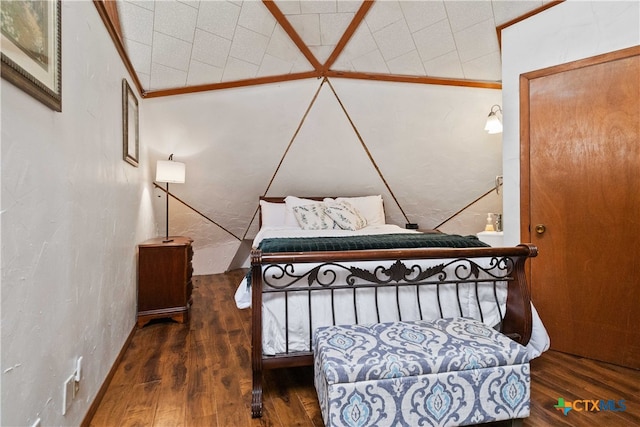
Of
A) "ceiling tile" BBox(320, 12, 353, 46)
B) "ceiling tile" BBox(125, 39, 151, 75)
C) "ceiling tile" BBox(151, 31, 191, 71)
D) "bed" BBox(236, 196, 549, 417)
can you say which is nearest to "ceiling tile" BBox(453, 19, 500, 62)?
"ceiling tile" BBox(320, 12, 353, 46)

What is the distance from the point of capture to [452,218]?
447cm

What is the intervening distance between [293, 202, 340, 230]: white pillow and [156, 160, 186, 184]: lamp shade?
49.3 inches

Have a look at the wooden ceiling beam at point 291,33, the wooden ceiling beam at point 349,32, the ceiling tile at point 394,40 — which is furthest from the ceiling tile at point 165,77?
the ceiling tile at point 394,40

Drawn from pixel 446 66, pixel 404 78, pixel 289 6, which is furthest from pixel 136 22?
pixel 446 66

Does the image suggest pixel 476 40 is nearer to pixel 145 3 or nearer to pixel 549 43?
pixel 549 43

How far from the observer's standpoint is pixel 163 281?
2598 millimetres

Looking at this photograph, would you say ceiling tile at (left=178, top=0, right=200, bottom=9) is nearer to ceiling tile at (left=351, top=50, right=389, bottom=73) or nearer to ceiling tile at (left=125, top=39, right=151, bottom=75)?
ceiling tile at (left=125, top=39, right=151, bottom=75)

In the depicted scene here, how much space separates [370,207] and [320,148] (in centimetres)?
99

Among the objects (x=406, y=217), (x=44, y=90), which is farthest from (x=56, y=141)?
(x=406, y=217)

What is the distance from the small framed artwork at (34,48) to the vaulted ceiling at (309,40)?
1107 millimetres

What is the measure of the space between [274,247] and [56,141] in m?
1.08

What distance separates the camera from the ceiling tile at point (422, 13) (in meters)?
2.23

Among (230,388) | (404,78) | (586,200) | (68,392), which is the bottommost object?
(230,388)

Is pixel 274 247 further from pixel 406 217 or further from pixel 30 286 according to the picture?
pixel 406 217
